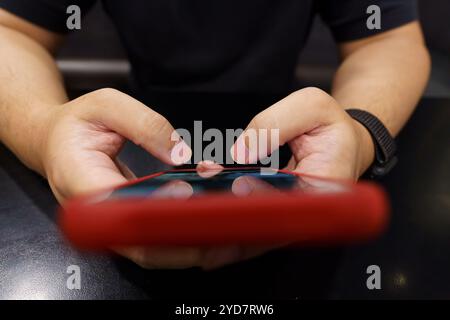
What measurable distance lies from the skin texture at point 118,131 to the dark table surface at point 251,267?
22 mm

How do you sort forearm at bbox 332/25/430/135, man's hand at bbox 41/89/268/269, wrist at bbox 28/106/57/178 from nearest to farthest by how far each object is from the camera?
1. man's hand at bbox 41/89/268/269
2. wrist at bbox 28/106/57/178
3. forearm at bbox 332/25/430/135

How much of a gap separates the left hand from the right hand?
7 cm

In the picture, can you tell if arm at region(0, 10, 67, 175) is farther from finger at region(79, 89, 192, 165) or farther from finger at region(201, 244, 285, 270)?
finger at region(201, 244, 285, 270)

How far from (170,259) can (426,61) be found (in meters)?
0.57

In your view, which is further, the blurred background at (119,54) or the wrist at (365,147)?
the blurred background at (119,54)

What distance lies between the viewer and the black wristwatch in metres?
0.46

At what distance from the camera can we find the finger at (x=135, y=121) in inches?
13.2

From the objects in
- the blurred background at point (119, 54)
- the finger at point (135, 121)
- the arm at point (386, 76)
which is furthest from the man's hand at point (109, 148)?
the blurred background at point (119, 54)

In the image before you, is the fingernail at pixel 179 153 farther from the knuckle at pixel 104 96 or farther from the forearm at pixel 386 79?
the forearm at pixel 386 79

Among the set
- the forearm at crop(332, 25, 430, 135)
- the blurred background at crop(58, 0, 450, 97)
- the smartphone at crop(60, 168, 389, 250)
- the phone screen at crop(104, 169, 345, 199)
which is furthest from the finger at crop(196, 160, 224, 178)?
the blurred background at crop(58, 0, 450, 97)

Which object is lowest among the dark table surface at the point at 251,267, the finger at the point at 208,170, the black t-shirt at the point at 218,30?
the dark table surface at the point at 251,267

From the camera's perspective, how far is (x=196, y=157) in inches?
18.5

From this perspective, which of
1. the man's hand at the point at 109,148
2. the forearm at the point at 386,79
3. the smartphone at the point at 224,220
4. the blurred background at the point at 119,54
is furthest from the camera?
the blurred background at the point at 119,54
